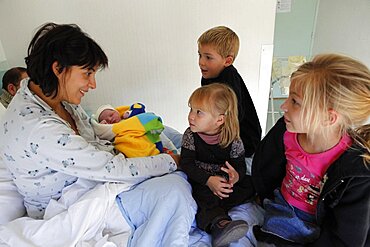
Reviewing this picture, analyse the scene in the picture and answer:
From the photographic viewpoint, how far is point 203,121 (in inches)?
46.7

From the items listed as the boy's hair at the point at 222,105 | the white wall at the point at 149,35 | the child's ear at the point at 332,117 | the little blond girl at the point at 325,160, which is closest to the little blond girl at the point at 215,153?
the boy's hair at the point at 222,105

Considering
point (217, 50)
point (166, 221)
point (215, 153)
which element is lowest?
point (166, 221)

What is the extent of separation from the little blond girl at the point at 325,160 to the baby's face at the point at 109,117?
0.87 m

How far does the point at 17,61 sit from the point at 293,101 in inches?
73.7

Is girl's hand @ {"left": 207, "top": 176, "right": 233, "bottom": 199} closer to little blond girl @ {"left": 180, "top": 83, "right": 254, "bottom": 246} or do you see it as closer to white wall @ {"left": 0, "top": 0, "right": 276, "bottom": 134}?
little blond girl @ {"left": 180, "top": 83, "right": 254, "bottom": 246}

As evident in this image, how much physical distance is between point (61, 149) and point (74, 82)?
0.24 m

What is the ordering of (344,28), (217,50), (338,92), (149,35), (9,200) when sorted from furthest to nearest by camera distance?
1. (344,28)
2. (149,35)
3. (217,50)
4. (9,200)
5. (338,92)

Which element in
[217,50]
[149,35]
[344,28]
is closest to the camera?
[217,50]

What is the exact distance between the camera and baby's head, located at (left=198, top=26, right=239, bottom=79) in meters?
1.49

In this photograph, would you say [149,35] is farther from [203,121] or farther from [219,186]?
[219,186]

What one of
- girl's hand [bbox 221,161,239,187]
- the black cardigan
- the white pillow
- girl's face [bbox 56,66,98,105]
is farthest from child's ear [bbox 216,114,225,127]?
the white pillow

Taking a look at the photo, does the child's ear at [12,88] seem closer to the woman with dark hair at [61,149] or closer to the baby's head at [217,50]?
the woman with dark hair at [61,149]

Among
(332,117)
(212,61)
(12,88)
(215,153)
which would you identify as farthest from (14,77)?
(332,117)

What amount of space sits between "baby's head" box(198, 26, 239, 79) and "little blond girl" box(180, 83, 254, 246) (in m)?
0.33
